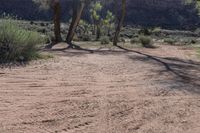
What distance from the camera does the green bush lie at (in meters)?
14.1

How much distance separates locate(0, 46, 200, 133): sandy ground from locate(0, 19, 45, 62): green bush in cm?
71

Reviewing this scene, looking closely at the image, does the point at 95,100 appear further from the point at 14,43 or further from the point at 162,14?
the point at 162,14

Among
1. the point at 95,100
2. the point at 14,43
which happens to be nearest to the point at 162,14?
the point at 14,43

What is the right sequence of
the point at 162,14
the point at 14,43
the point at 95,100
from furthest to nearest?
the point at 162,14 → the point at 14,43 → the point at 95,100

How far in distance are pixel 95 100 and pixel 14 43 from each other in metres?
5.86

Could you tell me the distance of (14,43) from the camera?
14.5m

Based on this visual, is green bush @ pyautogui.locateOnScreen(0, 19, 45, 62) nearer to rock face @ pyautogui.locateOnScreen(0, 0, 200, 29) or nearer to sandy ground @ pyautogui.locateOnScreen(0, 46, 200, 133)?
sandy ground @ pyautogui.locateOnScreen(0, 46, 200, 133)

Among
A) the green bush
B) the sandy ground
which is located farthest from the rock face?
the sandy ground

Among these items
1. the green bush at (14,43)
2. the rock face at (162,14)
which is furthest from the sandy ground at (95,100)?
the rock face at (162,14)

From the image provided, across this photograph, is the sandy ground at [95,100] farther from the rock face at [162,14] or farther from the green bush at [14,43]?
the rock face at [162,14]

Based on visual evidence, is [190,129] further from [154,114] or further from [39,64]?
[39,64]

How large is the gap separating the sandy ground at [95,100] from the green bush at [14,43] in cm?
71

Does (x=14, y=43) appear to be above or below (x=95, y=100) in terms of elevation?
above

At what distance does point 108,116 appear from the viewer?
8.25 metres
